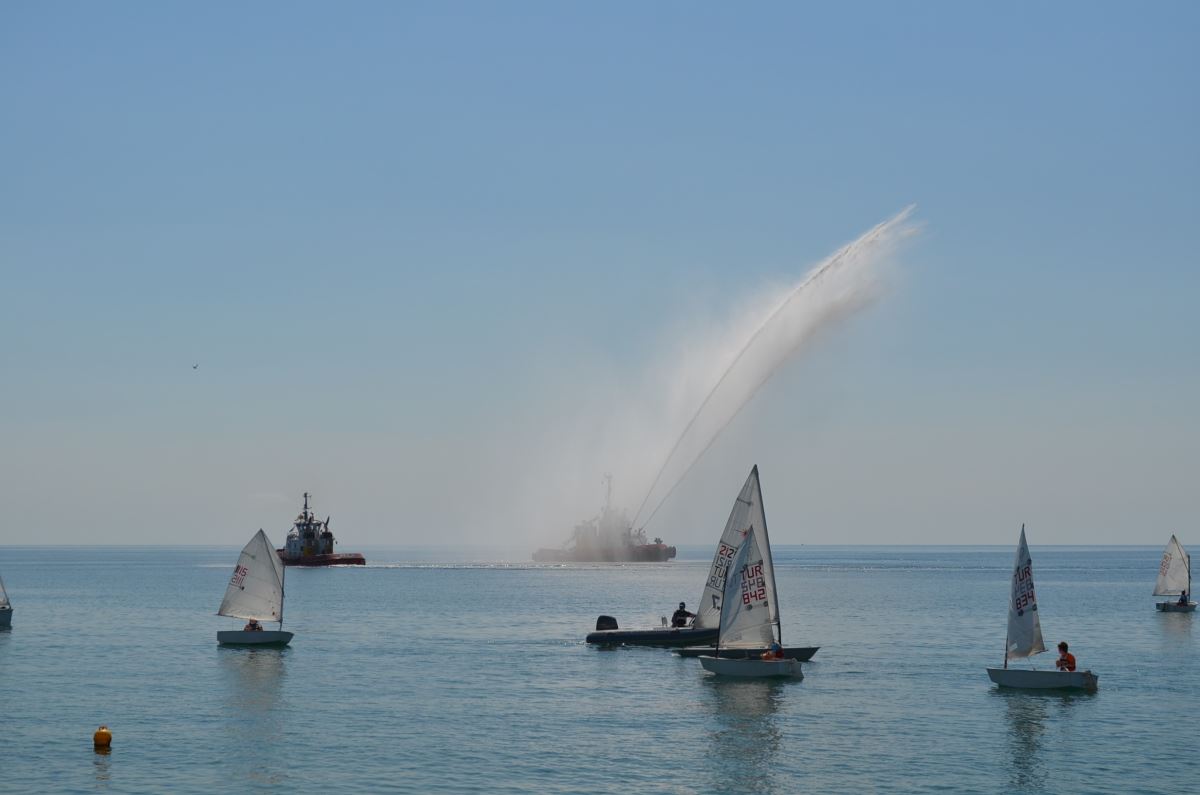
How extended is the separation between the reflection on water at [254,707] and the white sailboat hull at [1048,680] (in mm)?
40206

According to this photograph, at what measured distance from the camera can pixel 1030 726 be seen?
199 feet

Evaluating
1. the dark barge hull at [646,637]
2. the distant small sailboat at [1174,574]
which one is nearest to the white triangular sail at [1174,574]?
the distant small sailboat at [1174,574]

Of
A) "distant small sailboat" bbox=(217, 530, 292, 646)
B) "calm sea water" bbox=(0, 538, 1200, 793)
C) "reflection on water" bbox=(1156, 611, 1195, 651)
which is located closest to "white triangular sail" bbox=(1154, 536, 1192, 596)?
"reflection on water" bbox=(1156, 611, 1195, 651)

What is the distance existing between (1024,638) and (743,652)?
17.3 meters

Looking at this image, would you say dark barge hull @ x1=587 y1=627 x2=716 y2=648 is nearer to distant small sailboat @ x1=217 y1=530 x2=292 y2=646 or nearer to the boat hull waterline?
the boat hull waterline

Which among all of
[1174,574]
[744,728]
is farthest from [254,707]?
[1174,574]

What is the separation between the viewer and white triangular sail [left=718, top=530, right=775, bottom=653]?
251 feet

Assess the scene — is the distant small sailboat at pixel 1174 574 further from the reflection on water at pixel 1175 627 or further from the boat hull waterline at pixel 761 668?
the boat hull waterline at pixel 761 668

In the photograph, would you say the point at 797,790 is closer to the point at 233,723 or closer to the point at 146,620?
the point at 233,723

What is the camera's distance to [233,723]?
200ft

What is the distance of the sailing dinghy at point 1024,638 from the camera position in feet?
231

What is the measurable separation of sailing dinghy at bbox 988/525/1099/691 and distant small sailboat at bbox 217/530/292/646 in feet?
172

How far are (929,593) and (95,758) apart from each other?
504 feet

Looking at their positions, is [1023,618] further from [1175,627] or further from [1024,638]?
[1175,627]
